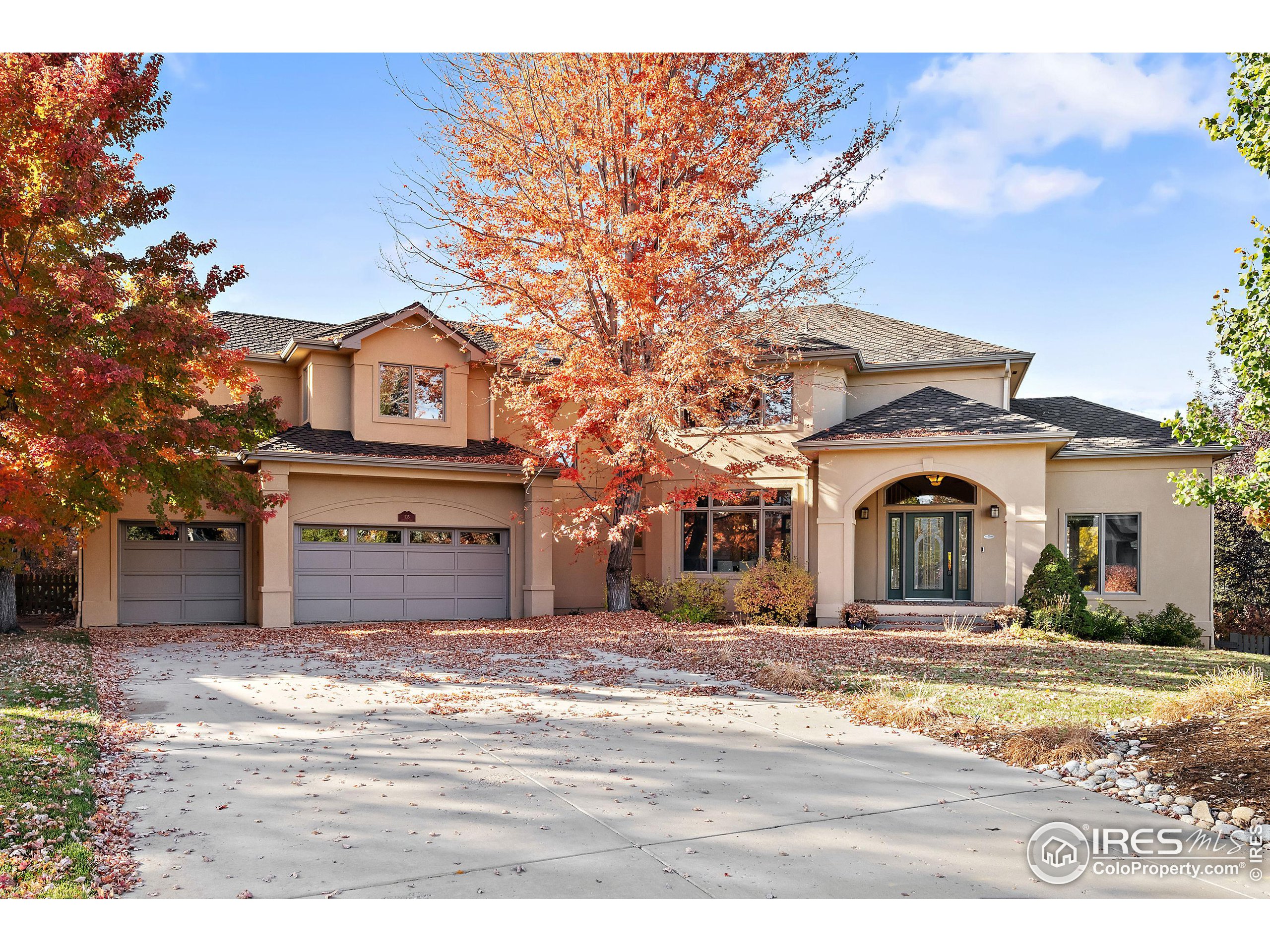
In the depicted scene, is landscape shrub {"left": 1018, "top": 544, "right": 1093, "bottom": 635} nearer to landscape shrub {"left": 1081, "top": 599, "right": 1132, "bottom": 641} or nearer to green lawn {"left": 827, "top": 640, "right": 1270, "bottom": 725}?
landscape shrub {"left": 1081, "top": 599, "right": 1132, "bottom": 641}

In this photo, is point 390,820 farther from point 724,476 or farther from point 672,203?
point 724,476

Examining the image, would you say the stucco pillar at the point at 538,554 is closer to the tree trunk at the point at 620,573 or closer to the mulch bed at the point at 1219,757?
the tree trunk at the point at 620,573

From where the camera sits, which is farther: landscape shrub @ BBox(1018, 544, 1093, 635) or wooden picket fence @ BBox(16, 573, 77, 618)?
wooden picket fence @ BBox(16, 573, 77, 618)

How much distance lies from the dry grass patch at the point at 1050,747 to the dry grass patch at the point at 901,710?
86 centimetres

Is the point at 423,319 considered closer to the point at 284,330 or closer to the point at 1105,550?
the point at 284,330

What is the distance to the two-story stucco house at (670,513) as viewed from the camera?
17.0 m

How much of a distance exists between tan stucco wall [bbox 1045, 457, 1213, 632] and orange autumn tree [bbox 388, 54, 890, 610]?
723cm

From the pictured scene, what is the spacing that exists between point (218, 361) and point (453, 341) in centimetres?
650

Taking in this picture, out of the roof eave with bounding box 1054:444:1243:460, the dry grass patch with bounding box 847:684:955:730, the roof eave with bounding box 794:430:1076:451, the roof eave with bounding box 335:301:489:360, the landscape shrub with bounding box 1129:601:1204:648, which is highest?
the roof eave with bounding box 335:301:489:360

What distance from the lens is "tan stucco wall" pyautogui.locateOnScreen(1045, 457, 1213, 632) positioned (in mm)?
17344

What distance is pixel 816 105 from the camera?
16.4 meters

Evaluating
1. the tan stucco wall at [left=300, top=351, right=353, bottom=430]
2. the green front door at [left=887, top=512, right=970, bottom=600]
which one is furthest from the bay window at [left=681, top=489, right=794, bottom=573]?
the tan stucco wall at [left=300, top=351, right=353, bottom=430]

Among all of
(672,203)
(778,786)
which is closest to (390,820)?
(778,786)
